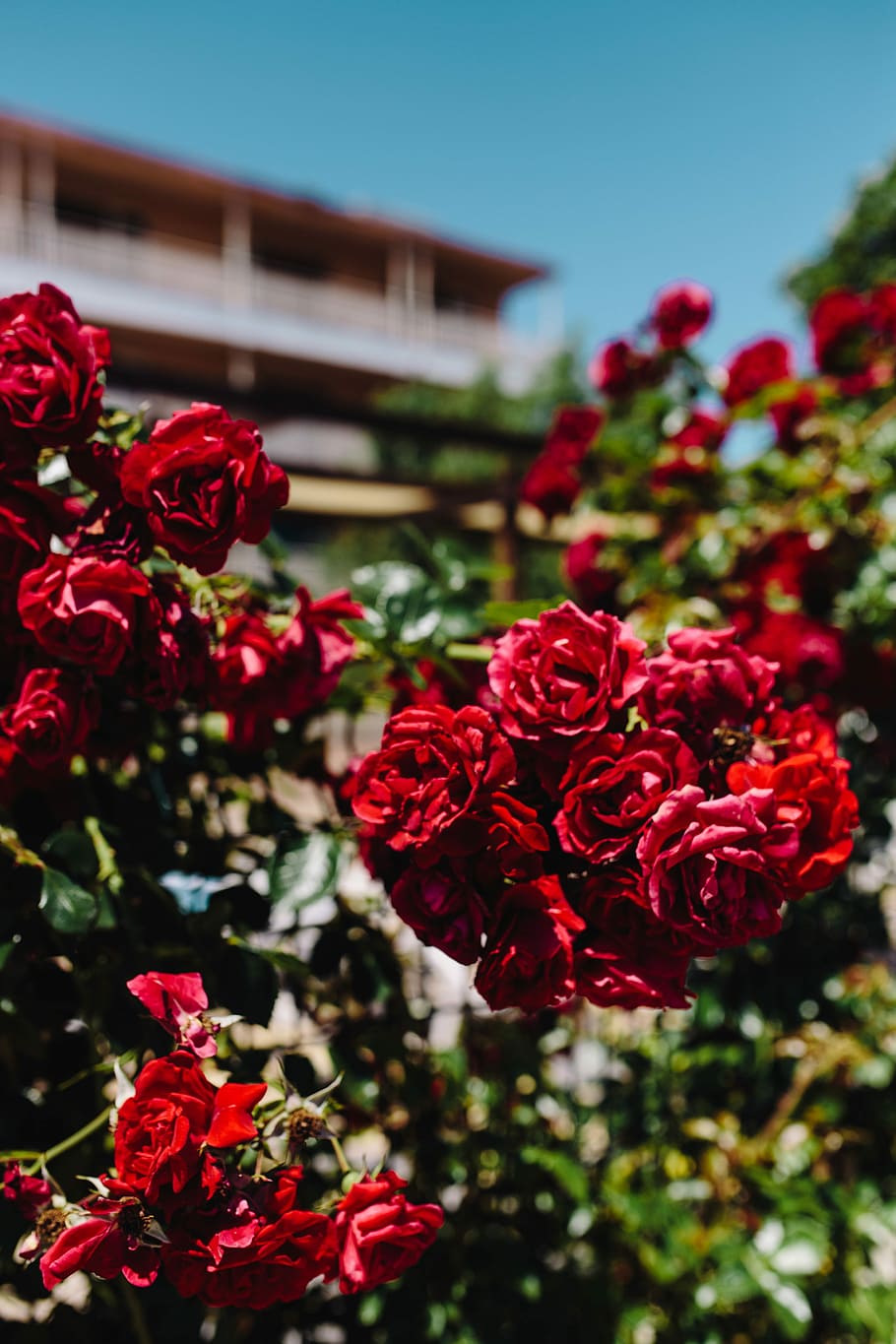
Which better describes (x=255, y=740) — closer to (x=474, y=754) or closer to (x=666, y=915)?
(x=474, y=754)

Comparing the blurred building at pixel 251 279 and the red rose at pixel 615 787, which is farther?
the blurred building at pixel 251 279

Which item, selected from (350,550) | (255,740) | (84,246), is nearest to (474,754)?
(255,740)

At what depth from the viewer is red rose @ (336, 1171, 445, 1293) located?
79cm

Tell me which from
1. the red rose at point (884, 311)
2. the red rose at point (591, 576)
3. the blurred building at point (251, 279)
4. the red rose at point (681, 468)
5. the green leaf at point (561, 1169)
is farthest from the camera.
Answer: the blurred building at point (251, 279)

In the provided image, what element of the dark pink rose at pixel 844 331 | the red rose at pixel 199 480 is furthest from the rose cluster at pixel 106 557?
the dark pink rose at pixel 844 331

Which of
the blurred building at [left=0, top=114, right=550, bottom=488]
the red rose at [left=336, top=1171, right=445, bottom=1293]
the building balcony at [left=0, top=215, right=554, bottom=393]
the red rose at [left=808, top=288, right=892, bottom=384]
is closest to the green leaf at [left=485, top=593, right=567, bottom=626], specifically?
the red rose at [left=336, top=1171, right=445, bottom=1293]

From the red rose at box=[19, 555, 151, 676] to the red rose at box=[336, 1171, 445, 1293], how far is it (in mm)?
426

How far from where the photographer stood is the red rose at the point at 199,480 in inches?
31.0

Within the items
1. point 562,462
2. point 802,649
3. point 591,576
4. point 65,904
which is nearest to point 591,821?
point 65,904

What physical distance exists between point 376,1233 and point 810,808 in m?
0.43

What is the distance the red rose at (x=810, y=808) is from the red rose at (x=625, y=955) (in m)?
0.10

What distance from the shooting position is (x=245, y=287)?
57.5ft

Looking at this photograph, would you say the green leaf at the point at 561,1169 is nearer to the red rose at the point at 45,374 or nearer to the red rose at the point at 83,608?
the red rose at the point at 83,608

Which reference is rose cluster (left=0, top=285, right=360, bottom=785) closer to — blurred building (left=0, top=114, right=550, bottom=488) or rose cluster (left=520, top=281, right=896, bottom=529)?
rose cluster (left=520, top=281, right=896, bottom=529)
